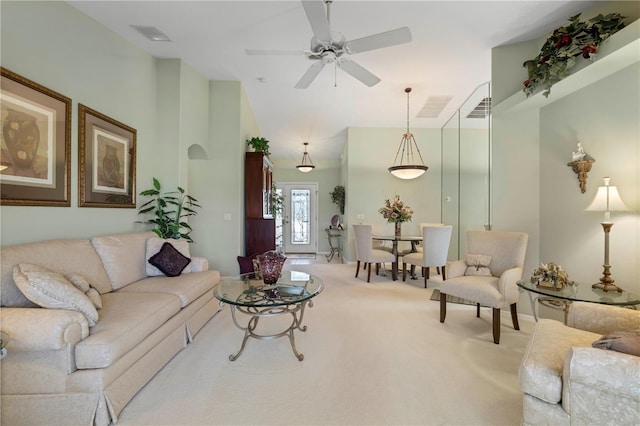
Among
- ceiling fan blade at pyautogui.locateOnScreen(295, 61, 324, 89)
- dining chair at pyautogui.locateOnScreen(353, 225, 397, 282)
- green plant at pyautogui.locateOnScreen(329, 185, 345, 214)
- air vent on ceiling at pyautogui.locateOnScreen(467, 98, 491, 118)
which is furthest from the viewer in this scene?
green plant at pyautogui.locateOnScreen(329, 185, 345, 214)

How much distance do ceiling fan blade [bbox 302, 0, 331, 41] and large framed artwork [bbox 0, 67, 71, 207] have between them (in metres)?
2.29

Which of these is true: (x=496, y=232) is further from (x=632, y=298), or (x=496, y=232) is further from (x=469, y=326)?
(x=632, y=298)

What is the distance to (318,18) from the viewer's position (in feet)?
7.59

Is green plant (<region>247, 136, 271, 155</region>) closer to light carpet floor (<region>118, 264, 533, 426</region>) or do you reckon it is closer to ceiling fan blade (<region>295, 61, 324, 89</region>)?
ceiling fan blade (<region>295, 61, 324, 89</region>)

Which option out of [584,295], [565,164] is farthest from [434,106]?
[584,295]

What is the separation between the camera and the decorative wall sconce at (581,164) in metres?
2.62

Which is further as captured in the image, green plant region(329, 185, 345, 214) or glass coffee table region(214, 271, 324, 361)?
green plant region(329, 185, 345, 214)

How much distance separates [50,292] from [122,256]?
1.15 meters

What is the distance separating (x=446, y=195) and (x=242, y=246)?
15.1ft

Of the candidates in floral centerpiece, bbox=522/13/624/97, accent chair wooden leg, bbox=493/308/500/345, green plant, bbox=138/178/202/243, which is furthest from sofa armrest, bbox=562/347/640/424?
green plant, bbox=138/178/202/243

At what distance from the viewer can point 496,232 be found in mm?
3254

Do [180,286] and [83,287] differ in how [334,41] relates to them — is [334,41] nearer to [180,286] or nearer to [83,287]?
[180,286]

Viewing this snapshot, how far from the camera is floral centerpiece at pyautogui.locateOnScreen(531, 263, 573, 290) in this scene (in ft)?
7.18

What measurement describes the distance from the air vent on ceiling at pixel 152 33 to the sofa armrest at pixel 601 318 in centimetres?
471
